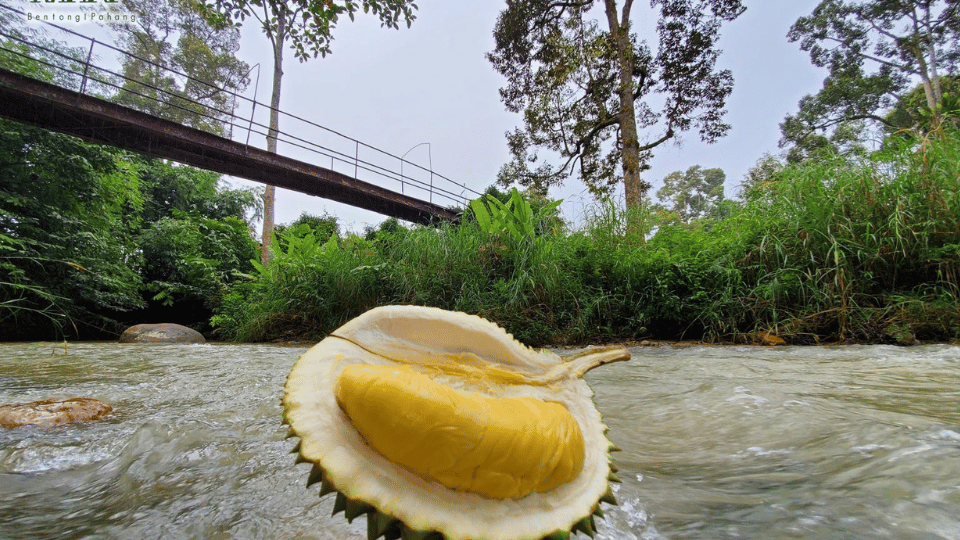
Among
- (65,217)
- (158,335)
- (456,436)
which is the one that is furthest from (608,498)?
(65,217)

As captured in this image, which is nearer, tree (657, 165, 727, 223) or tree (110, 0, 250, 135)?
tree (110, 0, 250, 135)

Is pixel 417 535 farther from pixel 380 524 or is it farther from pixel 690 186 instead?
pixel 690 186

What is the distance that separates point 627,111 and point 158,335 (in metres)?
10.8

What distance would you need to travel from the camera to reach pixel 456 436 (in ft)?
1.60

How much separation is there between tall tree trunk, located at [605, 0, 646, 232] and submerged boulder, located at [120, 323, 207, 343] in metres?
9.30

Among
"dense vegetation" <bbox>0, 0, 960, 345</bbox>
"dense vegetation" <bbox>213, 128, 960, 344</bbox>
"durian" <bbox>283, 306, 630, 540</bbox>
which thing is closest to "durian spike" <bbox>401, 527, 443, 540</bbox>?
"durian" <bbox>283, 306, 630, 540</bbox>

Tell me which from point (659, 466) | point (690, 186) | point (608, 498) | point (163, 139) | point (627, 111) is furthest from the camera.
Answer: point (690, 186)

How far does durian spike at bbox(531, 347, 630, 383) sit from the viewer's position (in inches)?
29.3

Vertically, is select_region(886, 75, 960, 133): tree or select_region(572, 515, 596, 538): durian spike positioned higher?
select_region(886, 75, 960, 133): tree

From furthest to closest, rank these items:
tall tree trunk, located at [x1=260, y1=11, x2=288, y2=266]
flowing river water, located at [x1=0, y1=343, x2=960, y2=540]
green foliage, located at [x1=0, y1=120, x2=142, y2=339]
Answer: tall tree trunk, located at [x1=260, y1=11, x2=288, y2=266] → green foliage, located at [x1=0, y1=120, x2=142, y2=339] → flowing river water, located at [x1=0, y1=343, x2=960, y2=540]

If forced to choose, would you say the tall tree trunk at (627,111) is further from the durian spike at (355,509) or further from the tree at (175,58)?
the tree at (175,58)

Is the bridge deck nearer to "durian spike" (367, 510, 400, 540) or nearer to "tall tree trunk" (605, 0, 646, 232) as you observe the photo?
"tall tree trunk" (605, 0, 646, 232)

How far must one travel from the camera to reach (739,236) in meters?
4.10

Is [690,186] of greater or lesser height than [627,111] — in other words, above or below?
above
